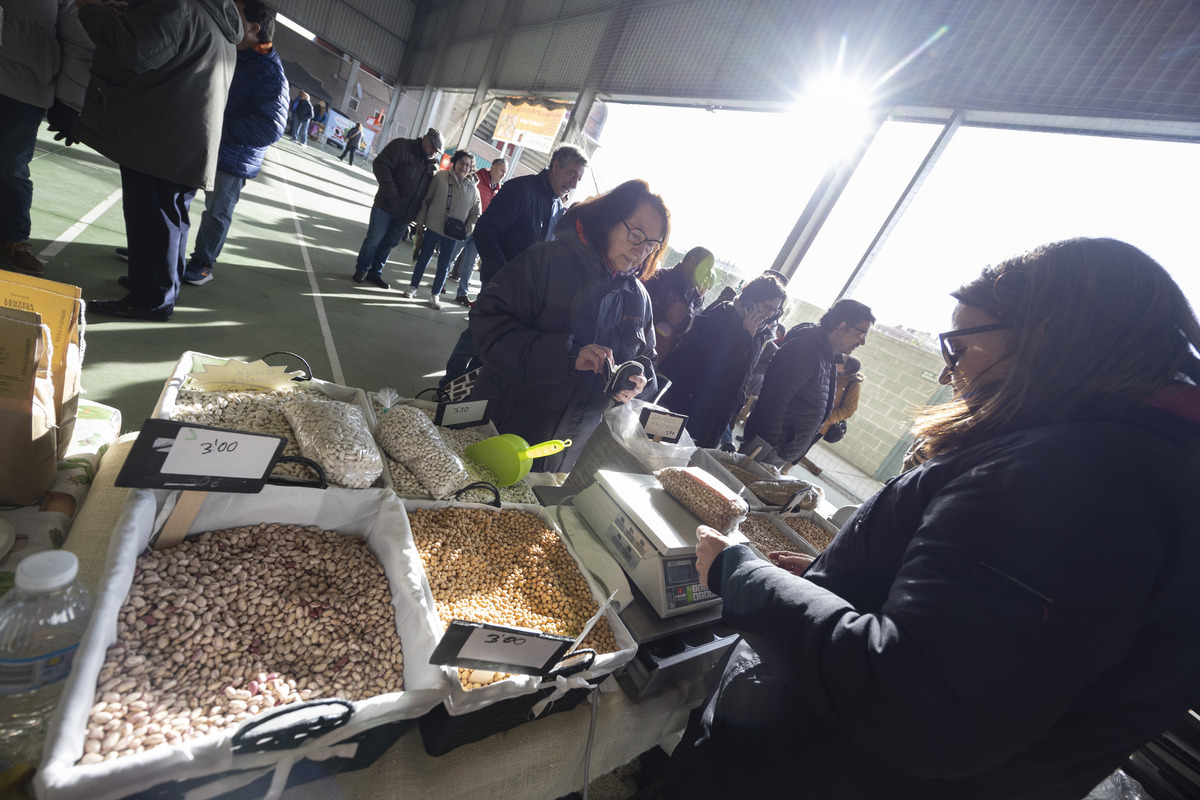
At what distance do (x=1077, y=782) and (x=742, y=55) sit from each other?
6.47m

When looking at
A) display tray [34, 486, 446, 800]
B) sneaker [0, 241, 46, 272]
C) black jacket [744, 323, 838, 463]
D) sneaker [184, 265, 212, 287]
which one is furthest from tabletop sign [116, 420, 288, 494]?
sneaker [184, 265, 212, 287]

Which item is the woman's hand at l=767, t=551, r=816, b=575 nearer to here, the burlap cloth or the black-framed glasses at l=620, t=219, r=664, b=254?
the burlap cloth

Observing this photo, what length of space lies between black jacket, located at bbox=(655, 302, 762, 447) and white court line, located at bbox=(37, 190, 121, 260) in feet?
13.1

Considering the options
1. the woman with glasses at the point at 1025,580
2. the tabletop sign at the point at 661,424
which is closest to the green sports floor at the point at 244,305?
the tabletop sign at the point at 661,424

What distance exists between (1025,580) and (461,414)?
1503 mm

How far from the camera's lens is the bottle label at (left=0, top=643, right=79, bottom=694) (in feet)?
2.19

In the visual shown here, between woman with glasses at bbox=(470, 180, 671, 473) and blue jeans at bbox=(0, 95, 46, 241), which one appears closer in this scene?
woman with glasses at bbox=(470, 180, 671, 473)

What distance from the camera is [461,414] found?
5.53ft

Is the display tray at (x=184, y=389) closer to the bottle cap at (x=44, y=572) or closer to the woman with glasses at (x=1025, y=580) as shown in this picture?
the bottle cap at (x=44, y=572)

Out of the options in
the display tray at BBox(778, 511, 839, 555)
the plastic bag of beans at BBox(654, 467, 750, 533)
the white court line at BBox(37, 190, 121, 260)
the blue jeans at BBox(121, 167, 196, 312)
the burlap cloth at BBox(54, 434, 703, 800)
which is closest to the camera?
the burlap cloth at BBox(54, 434, 703, 800)

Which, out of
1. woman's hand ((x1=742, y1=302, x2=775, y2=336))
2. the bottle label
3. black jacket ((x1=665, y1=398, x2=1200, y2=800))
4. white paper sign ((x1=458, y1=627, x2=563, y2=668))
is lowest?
the bottle label

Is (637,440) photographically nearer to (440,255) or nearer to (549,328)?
(549,328)

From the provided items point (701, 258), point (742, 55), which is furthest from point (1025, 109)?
Result: point (742, 55)

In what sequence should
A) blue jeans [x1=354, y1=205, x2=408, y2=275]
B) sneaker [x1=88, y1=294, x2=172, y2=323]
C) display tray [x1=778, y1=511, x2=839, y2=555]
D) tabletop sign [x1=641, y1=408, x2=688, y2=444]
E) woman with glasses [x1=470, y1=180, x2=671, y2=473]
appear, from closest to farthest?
1. woman with glasses [x1=470, y1=180, x2=671, y2=473]
2. tabletop sign [x1=641, y1=408, x2=688, y2=444]
3. display tray [x1=778, y1=511, x2=839, y2=555]
4. sneaker [x1=88, y1=294, x2=172, y2=323]
5. blue jeans [x1=354, y1=205, x2=408, y2=275]
